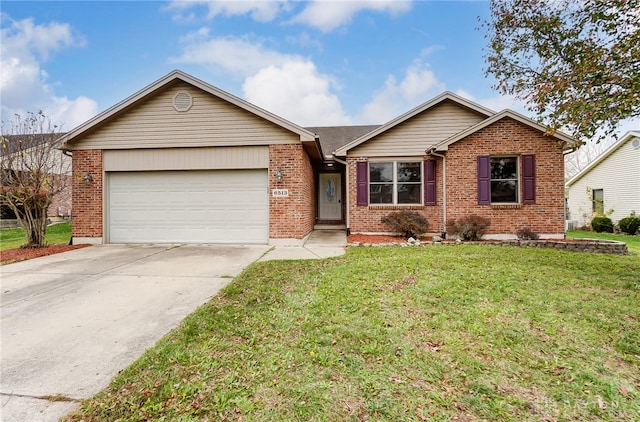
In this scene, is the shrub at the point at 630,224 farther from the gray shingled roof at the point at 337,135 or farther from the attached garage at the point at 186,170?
the attached garage at the point at 186,170

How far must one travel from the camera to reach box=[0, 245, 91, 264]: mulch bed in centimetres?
726

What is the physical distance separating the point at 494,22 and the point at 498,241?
18.7 ft

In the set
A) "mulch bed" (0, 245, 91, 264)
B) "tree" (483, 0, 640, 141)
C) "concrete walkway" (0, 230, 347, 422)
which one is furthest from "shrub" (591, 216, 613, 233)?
"mulch bed" (0, 245, 91, 264)

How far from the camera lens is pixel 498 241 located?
8.76 meters

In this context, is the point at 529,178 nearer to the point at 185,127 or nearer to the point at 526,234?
the point at 526,234

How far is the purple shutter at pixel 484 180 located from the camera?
376 inches

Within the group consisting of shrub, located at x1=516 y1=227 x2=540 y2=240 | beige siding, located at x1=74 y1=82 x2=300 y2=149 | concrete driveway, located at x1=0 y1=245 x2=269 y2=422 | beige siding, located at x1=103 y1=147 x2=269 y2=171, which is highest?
beige siding, located at x1=74 y1=82 x2=300 y2=149

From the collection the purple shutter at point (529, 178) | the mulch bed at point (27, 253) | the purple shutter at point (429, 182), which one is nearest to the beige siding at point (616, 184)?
the purple shutter at point (529, 178)

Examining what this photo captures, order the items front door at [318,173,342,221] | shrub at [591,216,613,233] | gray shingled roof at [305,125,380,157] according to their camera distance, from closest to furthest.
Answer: front door at [318,173,342,221]
gray shingled roof at [305,125,380,157]
shrub at [591,216,613,233]

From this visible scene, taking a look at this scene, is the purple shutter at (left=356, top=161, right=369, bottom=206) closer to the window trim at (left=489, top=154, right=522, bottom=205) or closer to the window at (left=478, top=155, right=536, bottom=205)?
the window at (left=478, top=155, right=536, bottom=205)

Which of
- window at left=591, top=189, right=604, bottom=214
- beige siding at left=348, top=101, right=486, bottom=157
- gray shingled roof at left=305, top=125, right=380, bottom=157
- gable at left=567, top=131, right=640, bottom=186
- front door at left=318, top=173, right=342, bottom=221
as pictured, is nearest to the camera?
beige siding at left=348, top=101, right=486, bottom=157

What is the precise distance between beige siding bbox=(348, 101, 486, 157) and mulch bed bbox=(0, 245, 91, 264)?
9118 millimetres

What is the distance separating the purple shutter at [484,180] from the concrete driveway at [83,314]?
7.45 meters

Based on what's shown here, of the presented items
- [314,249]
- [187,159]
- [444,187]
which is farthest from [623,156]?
[187,159]
